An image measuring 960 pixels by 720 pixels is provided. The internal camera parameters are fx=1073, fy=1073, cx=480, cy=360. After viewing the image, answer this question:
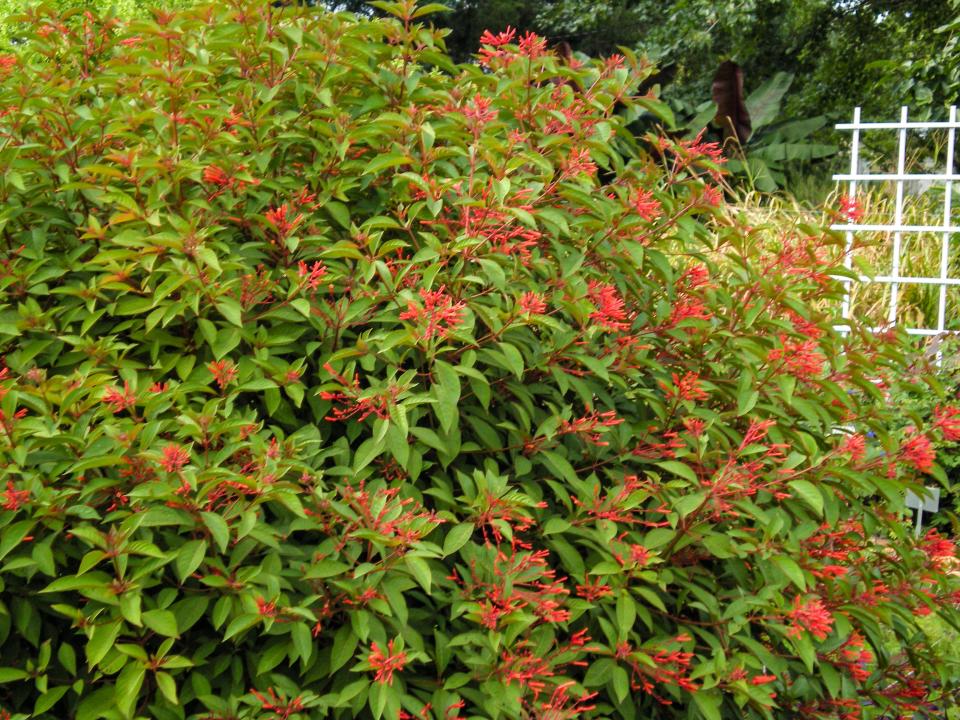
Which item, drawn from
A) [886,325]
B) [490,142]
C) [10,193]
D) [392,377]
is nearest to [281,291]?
[392,377]

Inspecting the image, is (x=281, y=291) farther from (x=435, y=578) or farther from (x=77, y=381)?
(x=435, y=578)

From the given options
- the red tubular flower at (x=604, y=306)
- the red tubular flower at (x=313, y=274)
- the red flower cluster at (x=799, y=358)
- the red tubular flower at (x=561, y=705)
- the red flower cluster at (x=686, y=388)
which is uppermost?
the red tubular flower at (x=313, y=274)

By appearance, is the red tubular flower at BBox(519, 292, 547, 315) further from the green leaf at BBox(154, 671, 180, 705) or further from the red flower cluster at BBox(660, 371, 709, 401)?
the green leaf at BBox(154, 671, 180, 705)

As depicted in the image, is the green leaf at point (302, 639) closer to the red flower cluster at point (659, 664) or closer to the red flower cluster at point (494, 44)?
the red flower cluster at point (659, 664)

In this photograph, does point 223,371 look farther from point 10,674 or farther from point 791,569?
point 791,569

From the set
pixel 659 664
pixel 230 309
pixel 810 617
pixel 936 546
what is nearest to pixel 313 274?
pixel 230 309

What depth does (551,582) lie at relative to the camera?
6.61ft

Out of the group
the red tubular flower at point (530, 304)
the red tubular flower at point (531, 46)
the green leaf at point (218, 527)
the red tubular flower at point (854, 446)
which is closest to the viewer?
the green leaf at point (218, 527)

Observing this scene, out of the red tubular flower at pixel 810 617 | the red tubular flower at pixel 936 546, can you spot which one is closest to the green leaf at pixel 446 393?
the red tubular flower at pixel 810 617

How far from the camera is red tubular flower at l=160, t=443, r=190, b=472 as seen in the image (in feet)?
5.41

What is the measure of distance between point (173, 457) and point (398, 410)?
0.36 meters

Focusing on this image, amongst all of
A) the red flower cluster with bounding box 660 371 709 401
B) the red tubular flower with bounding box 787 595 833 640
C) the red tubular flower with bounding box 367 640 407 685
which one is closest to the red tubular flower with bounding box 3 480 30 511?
the red tubular flower with bounding box 367 640 407 685

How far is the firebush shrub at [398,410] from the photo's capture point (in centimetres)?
177

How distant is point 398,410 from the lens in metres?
1.77
